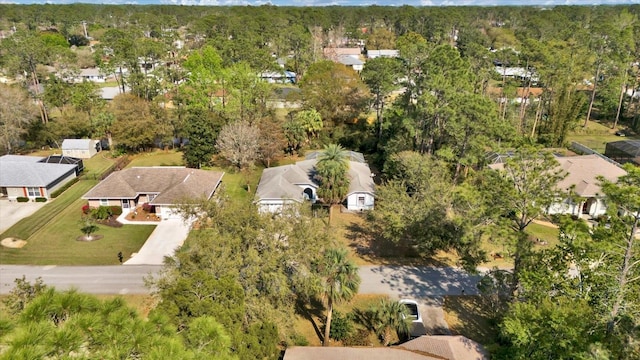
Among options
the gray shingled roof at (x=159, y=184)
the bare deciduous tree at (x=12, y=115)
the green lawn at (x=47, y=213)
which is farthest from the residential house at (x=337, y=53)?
the green lawn at (x=47, y=213)

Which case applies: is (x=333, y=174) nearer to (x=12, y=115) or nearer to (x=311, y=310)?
(x=311, y=310)

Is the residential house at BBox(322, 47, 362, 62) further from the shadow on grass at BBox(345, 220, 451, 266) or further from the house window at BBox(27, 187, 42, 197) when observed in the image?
the shadow on grass at BBox(345, 220, 451, 266)

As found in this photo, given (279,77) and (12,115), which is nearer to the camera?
(12,115)

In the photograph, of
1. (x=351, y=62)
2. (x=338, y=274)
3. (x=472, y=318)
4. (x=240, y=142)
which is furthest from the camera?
(x=351, y=62)

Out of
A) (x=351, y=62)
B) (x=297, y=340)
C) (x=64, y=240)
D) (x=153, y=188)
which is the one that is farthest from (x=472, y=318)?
(x=351, y=62)

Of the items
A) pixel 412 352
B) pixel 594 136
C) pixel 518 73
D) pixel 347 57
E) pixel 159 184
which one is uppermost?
pixel 347 57

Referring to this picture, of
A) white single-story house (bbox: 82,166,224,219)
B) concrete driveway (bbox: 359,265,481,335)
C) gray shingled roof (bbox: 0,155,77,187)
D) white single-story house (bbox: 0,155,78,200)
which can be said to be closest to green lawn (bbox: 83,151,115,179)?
gray shingled roof (bbox: 0,155,77,187)
